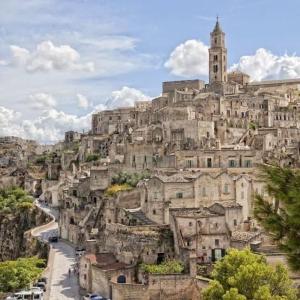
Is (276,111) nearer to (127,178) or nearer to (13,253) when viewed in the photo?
(127,178)

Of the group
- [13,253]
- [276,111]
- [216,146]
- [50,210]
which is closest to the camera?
[216,146]

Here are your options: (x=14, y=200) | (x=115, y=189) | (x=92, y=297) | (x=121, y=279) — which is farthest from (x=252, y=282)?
(x=14, y=200)

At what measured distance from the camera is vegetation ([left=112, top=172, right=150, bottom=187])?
59.3 meters

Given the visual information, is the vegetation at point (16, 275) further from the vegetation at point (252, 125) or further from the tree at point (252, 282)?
the vegetation at point (252, 125)

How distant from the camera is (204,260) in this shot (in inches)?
1619

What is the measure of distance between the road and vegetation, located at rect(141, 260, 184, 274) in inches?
223

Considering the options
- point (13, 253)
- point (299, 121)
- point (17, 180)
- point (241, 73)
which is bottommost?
point (13, 253)

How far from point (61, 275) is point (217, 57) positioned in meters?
70.7

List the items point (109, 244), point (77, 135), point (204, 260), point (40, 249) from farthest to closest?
point (77, 135)
point (40, 249)
point (109, 244)
point (204, 260)

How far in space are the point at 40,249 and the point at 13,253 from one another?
1286 cm

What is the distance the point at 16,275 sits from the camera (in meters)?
45.9

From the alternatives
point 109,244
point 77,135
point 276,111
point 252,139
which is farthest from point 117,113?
point 109,244

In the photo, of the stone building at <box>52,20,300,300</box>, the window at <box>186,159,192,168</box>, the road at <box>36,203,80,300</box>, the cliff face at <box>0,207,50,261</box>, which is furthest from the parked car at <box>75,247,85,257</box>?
the cliff face at <box>0,207,50,261</box>

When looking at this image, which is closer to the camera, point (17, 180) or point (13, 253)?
point (13, 253)
